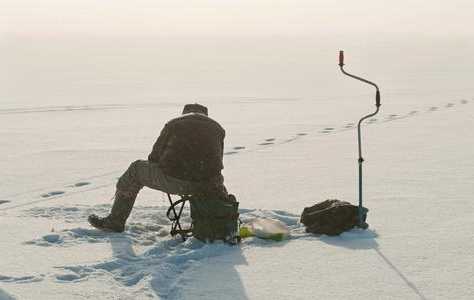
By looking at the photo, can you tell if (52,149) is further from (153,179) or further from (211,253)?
(211,253)

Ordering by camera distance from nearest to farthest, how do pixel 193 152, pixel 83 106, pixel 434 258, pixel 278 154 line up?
pixel 434 258 → pixel 193 152 → pixel 278 154 → pixel 83 106

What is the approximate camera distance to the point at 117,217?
17.2ft

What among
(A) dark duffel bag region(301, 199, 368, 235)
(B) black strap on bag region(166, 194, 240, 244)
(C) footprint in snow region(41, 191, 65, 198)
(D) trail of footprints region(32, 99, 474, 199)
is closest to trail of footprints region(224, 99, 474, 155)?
(D) trail of footprints region(32, 99, 474, 199)

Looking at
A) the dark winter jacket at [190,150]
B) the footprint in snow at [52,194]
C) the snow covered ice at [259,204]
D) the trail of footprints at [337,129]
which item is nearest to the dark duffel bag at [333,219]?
the snow covered ice at [259,204]

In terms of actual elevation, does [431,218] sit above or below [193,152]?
below

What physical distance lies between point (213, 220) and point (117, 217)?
0.87m

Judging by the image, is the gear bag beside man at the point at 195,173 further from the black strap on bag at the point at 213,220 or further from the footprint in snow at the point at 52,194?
the footprint in snow at the point at 52,194

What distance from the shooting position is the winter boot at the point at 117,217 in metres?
5.23

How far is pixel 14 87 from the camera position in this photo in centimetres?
2202

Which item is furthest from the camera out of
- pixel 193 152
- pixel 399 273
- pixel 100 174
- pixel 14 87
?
pixel 14 87

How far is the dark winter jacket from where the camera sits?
5016mm

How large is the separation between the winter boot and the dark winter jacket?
1.50ft

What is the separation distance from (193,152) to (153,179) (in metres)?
0.40

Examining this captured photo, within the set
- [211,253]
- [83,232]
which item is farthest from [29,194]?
[211,253]
